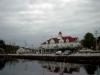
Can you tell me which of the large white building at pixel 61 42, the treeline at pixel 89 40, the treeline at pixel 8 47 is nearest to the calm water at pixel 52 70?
the treeline at pixel 89 40

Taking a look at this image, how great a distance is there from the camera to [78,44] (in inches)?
3927

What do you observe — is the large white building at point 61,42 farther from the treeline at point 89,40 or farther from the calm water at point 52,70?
the calm water at point 52,70

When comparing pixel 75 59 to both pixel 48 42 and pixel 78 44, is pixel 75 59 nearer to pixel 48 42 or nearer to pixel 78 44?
pixel 78 44

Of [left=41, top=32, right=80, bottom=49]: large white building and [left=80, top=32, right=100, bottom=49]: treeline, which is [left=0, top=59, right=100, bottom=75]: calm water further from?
[left=41, top=32, right=80, bottom=49]: large white building

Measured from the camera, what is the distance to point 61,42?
4048 inches

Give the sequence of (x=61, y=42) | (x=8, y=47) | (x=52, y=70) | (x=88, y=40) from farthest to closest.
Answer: (x=8, y=47) → (x=61, y=42) → (x=88, y=40) → (x=52, y=70)

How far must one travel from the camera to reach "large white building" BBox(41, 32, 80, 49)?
100188 millimetres

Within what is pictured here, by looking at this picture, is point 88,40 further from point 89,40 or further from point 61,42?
point 61,42

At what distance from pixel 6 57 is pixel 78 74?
55060 millimetres

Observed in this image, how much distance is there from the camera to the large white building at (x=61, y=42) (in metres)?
100

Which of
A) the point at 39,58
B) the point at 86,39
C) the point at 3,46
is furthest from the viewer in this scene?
the point at 3,46

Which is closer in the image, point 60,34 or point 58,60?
point 58,60

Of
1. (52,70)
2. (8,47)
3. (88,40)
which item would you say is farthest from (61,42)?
(52,70)

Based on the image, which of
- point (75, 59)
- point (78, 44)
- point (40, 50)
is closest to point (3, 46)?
point (40, 50)
